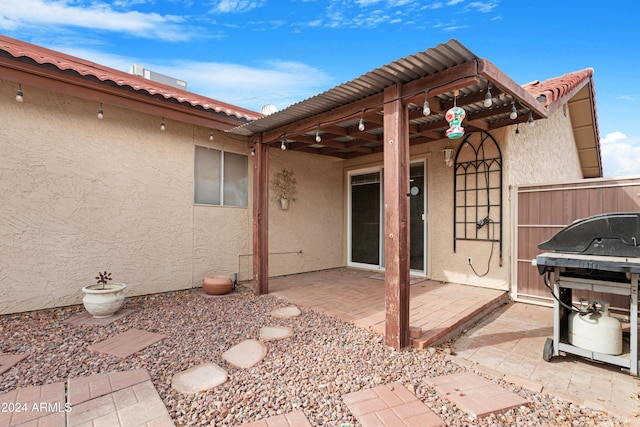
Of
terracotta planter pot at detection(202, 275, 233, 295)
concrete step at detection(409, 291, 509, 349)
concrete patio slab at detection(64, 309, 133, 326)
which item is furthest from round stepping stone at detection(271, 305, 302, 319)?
concrete patio slab at detection(64, 309, 133, 326)

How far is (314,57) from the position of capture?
8.77m

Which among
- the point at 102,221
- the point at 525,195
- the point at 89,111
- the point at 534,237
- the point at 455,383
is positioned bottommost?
the point at 455,383

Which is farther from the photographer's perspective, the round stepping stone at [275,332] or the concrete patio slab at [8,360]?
the round stepping stone at [275,332]

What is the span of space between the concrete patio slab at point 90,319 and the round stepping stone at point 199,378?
2025 millimetres

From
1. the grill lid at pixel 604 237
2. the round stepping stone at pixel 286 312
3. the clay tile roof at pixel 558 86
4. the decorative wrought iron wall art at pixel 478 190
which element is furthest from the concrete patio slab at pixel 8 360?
the clay tile roof at pixel 558 86

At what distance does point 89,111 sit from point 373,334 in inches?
214

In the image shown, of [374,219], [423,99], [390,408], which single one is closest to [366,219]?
[374,219]

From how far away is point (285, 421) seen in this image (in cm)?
216

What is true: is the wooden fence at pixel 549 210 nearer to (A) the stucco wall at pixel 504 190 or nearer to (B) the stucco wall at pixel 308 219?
(A) the stucco wall at pixel 504 190

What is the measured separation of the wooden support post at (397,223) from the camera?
3379 millimetres

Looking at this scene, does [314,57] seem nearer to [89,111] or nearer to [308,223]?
[308,223]

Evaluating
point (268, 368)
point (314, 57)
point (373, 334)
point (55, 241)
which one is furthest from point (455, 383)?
point (314, 57)

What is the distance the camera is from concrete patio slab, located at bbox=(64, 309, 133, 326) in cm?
404

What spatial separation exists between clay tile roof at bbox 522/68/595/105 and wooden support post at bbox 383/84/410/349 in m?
2.91
